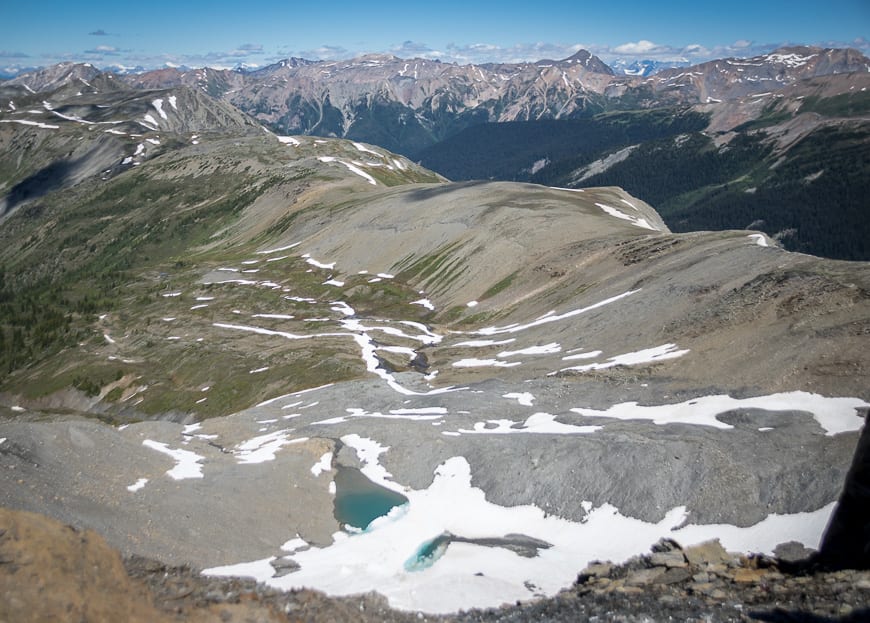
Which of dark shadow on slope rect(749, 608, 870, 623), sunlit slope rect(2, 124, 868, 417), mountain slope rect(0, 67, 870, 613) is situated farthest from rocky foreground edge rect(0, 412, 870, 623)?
sunlit slope rect(2, 124, 868, 417)

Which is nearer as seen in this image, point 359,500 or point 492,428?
point 359,500

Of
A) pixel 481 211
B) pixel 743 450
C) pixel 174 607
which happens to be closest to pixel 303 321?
pixel 481 211

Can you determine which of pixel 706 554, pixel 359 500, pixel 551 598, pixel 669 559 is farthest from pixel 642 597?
pixel 359 500

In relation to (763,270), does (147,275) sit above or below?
below

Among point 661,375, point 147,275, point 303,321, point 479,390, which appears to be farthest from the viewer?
point 147,275

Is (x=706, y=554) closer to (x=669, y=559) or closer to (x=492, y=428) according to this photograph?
(x=669, y=559)

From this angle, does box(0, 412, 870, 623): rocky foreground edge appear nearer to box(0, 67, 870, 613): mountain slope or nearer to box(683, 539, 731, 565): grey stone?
box(683, 539, 731, 565): grey stone

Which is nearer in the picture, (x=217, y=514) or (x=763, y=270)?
(x=217, y=514)

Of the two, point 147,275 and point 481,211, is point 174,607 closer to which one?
Answer: point 481,211
